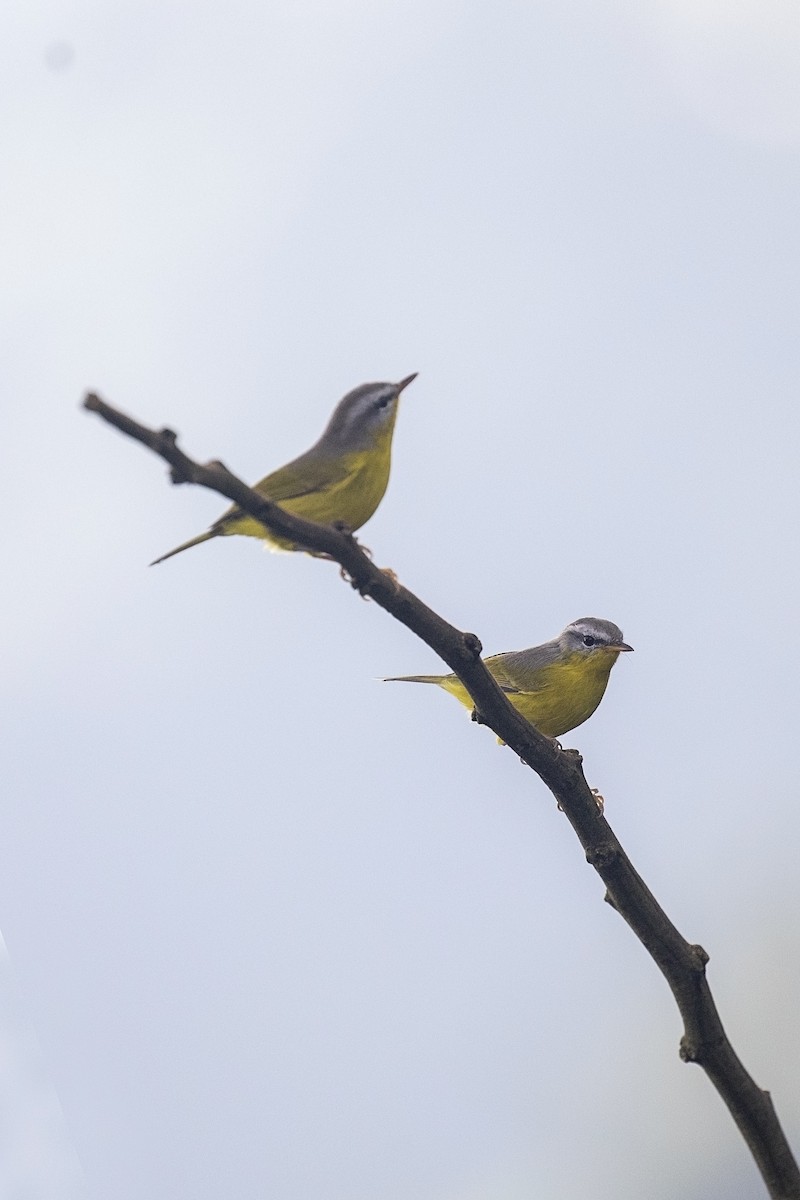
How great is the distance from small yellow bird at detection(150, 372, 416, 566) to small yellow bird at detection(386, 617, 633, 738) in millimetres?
1627

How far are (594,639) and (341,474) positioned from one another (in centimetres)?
213

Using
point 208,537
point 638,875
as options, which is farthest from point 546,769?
point 208,537

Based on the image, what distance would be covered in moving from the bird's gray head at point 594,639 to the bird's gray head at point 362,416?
1896 millimetres

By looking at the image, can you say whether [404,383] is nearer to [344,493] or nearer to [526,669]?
[344,493]

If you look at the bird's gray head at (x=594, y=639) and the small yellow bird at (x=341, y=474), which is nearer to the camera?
the small yellow bird at (x=341, y=474)

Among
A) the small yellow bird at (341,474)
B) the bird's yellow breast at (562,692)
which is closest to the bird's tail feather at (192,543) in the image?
the small yellow bird at (341,474)

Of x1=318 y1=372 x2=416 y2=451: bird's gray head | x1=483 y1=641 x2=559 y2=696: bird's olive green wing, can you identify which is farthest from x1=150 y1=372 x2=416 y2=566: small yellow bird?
x1=483 y1=641 x2=559 y2=696: bird's olive green wing

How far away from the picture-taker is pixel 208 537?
3049 millimetres

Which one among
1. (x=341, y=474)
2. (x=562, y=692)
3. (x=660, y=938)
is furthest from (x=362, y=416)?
(x=562, y=692)

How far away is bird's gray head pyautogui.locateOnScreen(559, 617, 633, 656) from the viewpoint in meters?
4.95

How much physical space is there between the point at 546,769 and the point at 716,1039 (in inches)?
29.9

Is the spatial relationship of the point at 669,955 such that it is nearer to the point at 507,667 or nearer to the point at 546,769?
the point at 546,769

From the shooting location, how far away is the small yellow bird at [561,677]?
4719mm

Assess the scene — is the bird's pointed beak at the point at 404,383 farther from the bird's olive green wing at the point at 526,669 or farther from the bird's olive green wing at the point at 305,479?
the bird's olive green wing at the point at 526,669
